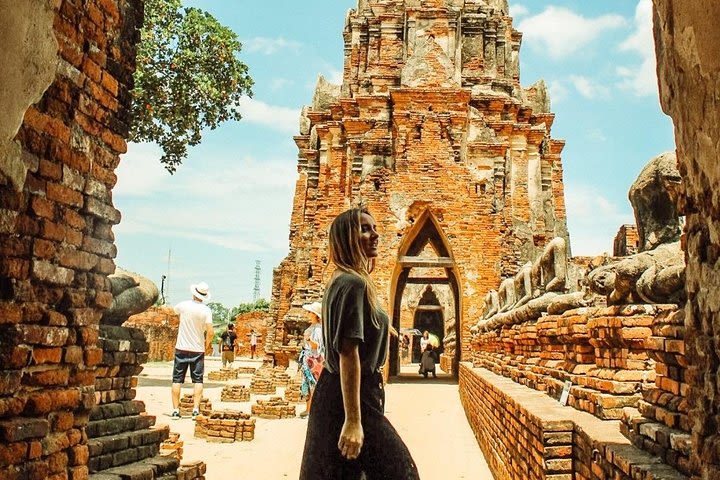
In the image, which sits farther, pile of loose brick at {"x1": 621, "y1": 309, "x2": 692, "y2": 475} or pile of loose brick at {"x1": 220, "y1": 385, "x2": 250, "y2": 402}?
pile of loose brick at {"x1": 220, "y1": 385, "x2": 250, "y2": 402}

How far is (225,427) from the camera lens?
704 cm

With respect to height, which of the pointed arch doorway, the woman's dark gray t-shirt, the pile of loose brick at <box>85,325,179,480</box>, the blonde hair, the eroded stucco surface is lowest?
the pile of loose brick at <box>85,325,179,480</box>

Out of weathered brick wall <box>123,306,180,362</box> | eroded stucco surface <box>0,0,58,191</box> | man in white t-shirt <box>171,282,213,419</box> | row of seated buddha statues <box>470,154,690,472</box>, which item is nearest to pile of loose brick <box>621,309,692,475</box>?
row of seated buddha statues <box>470,154,690,472</box>

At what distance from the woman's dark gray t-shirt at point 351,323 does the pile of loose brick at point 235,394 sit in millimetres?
8921

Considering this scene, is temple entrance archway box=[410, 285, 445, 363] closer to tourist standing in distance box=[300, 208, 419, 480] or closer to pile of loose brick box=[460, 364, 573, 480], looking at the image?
pile of loose brick box=[460, 364, 573, 480]

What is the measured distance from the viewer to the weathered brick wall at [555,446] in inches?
102

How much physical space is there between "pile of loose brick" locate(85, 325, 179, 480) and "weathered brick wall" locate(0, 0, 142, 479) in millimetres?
436

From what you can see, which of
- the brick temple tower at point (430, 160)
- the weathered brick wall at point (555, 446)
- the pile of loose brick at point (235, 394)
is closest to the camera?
the weathered brick wall at point (555, 446)

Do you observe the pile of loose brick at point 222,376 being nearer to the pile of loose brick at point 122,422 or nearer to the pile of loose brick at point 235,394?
the pile of loose brick at point 235,394

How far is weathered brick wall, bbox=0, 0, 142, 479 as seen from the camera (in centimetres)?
249

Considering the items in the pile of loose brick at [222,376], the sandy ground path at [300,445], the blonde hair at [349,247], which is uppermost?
the blonde hair at [349,247]

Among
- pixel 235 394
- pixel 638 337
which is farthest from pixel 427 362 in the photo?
pixel 638 337

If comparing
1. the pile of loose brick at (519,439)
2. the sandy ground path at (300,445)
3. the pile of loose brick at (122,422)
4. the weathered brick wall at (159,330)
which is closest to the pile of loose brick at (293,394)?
the sandy ground path at (300,445)

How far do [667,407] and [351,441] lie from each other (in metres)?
1.40
